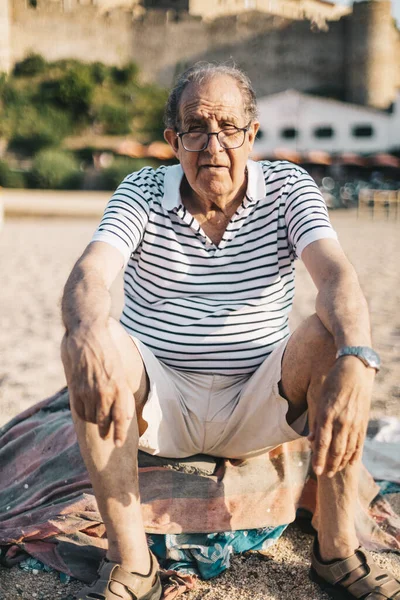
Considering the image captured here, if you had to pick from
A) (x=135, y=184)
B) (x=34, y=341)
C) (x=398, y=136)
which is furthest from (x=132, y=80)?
(x=135, y=184)

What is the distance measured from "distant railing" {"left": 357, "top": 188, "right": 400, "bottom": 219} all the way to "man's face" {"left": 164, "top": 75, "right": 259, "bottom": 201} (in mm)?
17768

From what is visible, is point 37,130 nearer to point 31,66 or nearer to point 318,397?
point 31,66

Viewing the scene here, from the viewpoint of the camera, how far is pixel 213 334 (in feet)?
7.59

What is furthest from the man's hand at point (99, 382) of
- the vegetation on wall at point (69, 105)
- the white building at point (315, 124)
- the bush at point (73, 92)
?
the bush at point (73, 92)

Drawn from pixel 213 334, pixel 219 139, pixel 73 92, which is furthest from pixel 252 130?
pixel 73 92

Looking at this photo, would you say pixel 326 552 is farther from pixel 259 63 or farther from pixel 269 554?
pixel 259 63

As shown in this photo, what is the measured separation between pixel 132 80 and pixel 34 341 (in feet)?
127

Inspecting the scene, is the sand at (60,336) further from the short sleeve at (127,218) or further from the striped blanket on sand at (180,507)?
the short sleeve at (127,218)

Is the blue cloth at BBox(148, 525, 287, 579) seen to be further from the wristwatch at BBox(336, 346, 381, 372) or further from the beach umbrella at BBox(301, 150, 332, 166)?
the beach umbrella at BBox(301, 150, 332, 166)

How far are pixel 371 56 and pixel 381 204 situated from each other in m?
23.5

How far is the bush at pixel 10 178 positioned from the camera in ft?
92.1

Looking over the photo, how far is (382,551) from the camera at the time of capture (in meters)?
2.39

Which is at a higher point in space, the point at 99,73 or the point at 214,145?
the point at 214,145

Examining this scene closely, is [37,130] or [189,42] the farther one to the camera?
[189,42]
